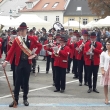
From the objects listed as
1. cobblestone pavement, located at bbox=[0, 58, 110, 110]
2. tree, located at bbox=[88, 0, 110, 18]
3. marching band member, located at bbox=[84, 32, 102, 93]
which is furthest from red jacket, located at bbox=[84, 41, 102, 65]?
tree, located at bbox=[88, 0, 110, 18]

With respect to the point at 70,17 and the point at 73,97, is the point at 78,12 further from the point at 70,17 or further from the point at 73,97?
the point at 73,97

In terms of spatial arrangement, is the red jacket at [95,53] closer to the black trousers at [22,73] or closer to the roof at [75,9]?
the black trousers at [22,73]

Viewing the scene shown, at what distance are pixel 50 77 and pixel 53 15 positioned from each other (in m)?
67.4

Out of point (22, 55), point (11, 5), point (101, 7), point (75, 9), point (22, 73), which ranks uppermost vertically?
point (11, 5)

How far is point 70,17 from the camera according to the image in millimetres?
78750

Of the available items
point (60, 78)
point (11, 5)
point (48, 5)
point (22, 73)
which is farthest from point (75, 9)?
point (22, 73)

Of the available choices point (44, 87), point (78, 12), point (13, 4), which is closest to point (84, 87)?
point (44, 87)

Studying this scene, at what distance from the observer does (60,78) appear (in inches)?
445

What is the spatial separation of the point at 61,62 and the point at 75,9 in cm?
6806

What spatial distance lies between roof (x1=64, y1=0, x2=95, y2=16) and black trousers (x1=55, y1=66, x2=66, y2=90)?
67.1 meters

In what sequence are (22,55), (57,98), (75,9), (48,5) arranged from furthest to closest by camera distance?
(48,5), (75,9), (57,98), (22,55)

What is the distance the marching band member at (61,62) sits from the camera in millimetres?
10914

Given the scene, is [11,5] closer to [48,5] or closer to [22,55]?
[48,5]

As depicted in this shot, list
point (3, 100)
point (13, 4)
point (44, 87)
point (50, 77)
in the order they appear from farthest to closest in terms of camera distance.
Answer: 1. point (13, 4)
2. point (50, 77)
3. point (44, 87)
4. point (3, 100)
